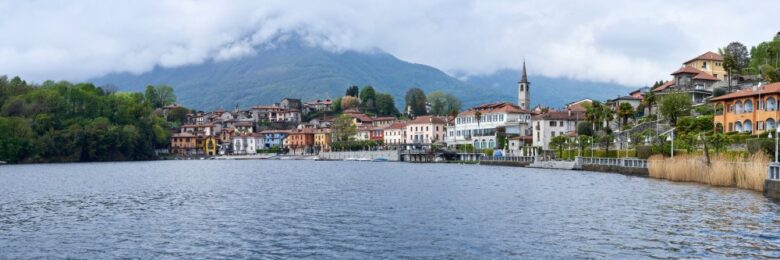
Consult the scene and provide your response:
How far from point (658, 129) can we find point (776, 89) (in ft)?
64.1

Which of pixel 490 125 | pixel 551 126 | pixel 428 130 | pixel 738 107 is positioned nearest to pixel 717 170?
pixel 738 107

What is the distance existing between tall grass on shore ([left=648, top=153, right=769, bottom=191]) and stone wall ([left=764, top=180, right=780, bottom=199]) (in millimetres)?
2410

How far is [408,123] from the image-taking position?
169 m

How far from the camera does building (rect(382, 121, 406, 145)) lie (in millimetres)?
171625

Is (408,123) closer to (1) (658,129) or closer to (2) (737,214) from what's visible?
(1) (658,129)

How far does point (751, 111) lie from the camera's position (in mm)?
76438

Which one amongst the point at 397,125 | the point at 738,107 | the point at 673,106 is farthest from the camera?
the point at 397,125

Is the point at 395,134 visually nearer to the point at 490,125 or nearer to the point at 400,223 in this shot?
the point at 490,125

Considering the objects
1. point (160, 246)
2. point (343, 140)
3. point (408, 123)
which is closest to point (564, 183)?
point (160, 246)

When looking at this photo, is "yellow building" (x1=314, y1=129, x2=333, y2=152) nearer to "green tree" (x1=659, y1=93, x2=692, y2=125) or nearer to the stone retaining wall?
the stone retaining wall

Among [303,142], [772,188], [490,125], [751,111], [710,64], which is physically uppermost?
[710,64]

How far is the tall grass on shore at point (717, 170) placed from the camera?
4684cm

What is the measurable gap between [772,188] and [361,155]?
394ft

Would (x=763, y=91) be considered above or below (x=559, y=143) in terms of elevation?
above
